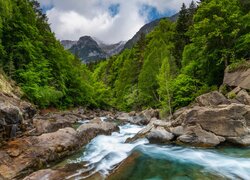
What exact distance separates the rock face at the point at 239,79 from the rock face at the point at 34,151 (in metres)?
13.6

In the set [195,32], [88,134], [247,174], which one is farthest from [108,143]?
[195,32]

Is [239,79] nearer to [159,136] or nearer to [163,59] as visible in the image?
[159,136]

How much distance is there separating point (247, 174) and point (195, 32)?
69.1 ft

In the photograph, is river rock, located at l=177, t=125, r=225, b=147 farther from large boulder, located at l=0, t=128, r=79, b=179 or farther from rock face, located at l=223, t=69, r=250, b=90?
rock face, located at l=223, t=69, r=250, b=90

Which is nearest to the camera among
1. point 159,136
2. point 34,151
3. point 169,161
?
point 34,151

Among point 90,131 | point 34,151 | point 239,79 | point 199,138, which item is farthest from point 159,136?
point 239,79

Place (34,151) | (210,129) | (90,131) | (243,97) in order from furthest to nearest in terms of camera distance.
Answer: (243,97) → (90,131) → (210,129) → (34,151)

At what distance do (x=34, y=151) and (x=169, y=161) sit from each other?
5.74 metres

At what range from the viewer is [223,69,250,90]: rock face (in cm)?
2025

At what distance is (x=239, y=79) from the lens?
21531mm

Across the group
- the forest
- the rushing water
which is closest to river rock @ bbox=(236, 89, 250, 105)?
the forest

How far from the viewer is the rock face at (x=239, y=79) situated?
2025 cm

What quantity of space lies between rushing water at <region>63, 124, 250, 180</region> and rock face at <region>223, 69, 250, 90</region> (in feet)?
28.4

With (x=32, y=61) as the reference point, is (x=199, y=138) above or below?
below
